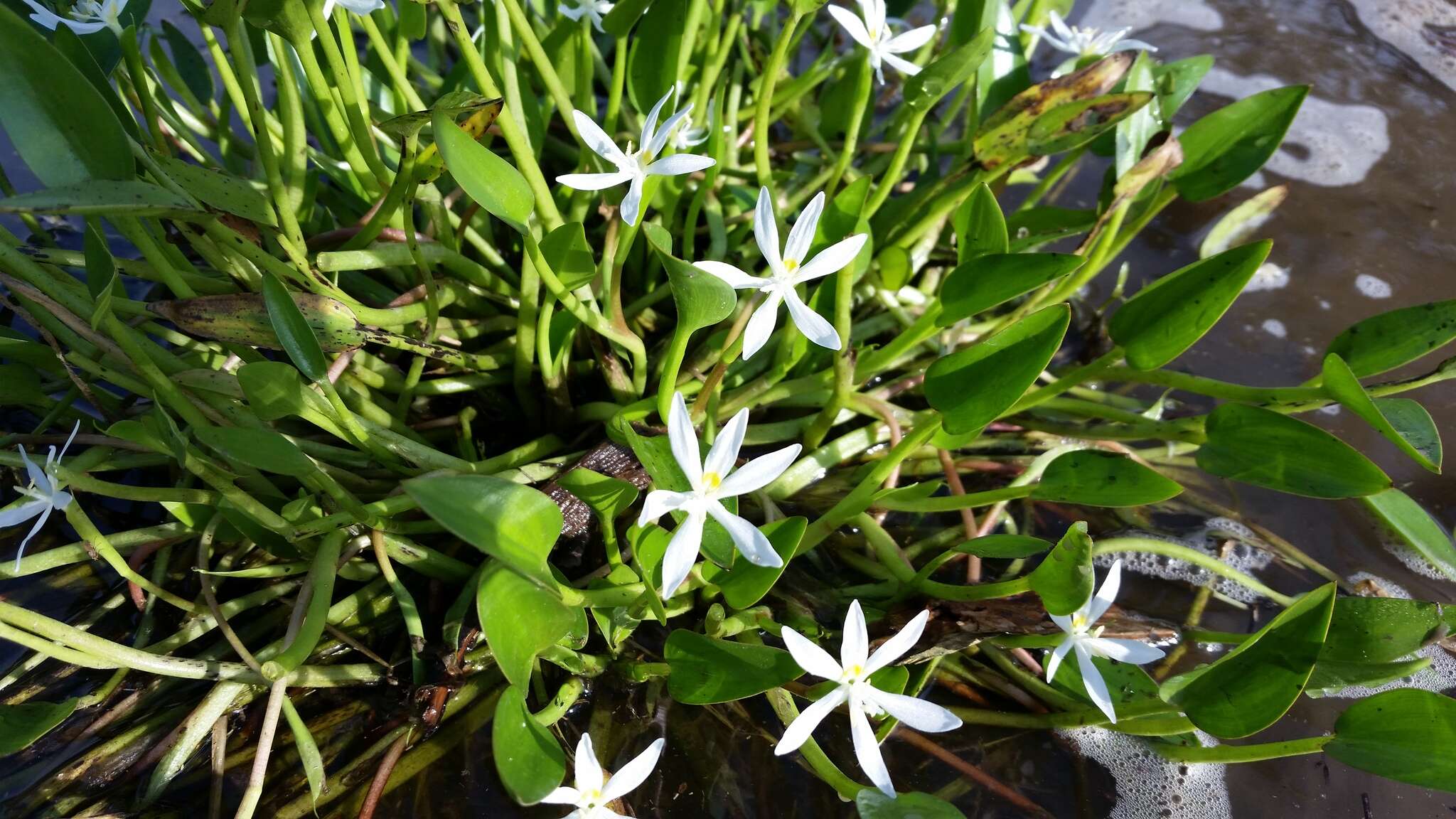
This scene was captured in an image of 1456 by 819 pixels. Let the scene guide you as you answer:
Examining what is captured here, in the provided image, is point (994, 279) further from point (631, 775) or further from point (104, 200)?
point (104, 200)

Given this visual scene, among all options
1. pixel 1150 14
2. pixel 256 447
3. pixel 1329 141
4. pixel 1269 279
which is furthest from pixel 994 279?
pixel 1150 14

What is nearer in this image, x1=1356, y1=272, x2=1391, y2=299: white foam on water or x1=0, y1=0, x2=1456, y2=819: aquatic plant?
x1=0, y1=0, x2=1456, y2=819: aquatic plant

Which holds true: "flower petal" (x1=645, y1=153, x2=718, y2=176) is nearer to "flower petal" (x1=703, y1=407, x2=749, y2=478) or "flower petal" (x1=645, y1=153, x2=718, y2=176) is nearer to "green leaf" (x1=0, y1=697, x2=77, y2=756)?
"flower petal" (x1=703, y1=407, x2=749, y2=478)

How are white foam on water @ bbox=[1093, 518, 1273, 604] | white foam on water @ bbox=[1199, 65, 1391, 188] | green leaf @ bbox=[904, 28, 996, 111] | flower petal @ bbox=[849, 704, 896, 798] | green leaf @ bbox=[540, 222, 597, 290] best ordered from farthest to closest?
1. white foam on water @ bbox=[1199, 65, 1391, 188]
2. white foam on water @ bbox=[1093, 518, 1273, 604]
3. green leaf @ bbox=[904, 28, 996, 111]
4. green leaf @ bbox=[540, 222, 597, 290]
5. flower petal @ bbox=[849, 704, 896, 798]

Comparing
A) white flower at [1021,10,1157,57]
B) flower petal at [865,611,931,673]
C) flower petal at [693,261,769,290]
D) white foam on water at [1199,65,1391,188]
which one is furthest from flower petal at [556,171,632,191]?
white foam on water at [1199,65,1391,188]

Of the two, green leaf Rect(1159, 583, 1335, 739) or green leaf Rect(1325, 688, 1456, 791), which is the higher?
green leaf Rect(1159, 583, 1335, 739)

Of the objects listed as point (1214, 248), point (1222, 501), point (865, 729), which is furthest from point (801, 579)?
point (1214, 248)
